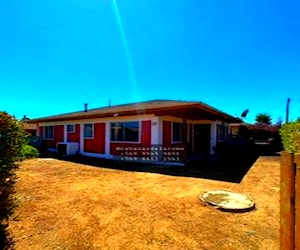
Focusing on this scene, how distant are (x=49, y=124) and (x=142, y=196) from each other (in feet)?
56.3

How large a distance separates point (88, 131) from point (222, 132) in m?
10.9

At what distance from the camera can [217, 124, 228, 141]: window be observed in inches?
730

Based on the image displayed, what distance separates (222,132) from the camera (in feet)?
65.3

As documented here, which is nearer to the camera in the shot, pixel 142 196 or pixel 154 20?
pixel 142 196

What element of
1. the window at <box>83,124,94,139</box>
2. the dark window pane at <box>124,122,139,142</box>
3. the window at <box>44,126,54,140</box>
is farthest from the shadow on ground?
the window at <box>44,126,54,140</box>

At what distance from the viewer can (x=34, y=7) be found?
8.49 m

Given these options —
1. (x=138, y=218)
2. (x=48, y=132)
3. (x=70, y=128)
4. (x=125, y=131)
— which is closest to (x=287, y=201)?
(x=138, y=218)

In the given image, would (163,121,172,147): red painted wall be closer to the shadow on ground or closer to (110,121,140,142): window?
(110,121,140,142): window

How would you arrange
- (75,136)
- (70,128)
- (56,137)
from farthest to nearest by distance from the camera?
(56,137) < (70,128) < (75,136)

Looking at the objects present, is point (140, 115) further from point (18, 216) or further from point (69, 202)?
point (18, 216)

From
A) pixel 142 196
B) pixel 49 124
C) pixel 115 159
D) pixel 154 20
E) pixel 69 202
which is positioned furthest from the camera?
pixel 49 124

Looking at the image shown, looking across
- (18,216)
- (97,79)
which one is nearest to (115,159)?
(97,79)

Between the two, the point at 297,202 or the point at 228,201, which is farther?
the point at 228,201

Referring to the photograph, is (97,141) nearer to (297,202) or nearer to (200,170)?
(200,170)
